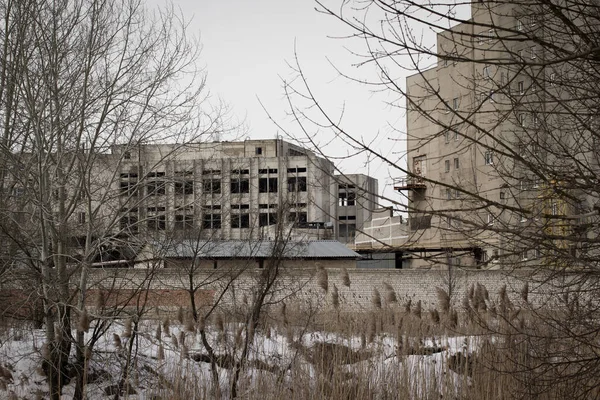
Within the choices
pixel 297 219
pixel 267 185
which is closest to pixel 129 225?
pixel 297 219

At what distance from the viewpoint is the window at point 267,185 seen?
196 ft

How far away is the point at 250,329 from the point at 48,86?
11.1 feet

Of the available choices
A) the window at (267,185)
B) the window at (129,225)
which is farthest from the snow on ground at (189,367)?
the window at (267,185)

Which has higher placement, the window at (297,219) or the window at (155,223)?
the window at (297,219)

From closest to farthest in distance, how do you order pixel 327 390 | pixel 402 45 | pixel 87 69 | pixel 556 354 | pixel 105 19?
pixel 402 45
pixel 556 354
pixel 327 390
pixel 87 69
pixel 105 19

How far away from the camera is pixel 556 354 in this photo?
4.52m

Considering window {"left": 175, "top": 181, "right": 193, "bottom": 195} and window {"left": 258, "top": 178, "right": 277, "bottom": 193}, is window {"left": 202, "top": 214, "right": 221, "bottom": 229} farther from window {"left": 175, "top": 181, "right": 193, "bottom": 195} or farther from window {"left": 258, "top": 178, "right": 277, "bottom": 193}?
window {"left": 258, "top": 178, "right": 277, "bottom": 193}

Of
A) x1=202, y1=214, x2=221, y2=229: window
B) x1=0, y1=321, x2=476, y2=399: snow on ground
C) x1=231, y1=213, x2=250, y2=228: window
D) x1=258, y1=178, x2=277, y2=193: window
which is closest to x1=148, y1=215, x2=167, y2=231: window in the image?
x1=202, y1=214, x2=221, y2=229: window

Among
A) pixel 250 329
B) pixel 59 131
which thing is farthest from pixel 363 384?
pixel 59 131

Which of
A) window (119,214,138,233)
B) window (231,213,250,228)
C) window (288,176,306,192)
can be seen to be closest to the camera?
window (119,214,138,233)

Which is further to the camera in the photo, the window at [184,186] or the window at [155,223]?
the window at [184,186]

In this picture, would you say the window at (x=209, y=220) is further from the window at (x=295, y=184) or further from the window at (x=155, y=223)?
the window at (x=295, y=184)

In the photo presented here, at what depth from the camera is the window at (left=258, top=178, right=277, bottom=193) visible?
196 ft

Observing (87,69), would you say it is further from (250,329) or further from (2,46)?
(250,329)
